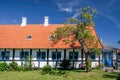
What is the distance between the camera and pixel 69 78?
82.0 feet

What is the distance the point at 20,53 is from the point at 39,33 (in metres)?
4.77

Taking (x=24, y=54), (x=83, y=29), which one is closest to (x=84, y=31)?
(x=83, y=29)

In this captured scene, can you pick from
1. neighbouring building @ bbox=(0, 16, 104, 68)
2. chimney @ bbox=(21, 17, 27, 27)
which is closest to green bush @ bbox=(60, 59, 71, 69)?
neighbouring building @ bbox=(0, 16, 104, 68)

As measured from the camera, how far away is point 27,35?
37.3 metres

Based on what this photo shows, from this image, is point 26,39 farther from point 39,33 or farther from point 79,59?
point 79,59

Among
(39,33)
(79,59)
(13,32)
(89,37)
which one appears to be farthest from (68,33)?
(13,32)

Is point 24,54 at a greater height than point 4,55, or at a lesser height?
greater

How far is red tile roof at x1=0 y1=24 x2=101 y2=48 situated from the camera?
115 ft

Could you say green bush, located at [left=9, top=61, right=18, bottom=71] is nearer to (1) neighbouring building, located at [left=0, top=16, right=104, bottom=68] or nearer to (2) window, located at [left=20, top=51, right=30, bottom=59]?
(1) neighbouring building, located at [left=0, top=16, right=104, bottom=68]

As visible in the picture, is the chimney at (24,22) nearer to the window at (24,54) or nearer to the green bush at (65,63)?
the window at (24,54)

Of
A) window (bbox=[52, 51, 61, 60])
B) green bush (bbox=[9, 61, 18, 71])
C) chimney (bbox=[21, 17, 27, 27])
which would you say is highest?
chimney (bbox=[21, 17, 27, 27])

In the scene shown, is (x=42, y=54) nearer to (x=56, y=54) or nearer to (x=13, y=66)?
(x=56, y=54)

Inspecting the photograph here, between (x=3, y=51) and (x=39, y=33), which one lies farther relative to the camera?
(x=39, y=33)

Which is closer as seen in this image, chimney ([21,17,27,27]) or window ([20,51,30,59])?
window ([20,51,30,59])
